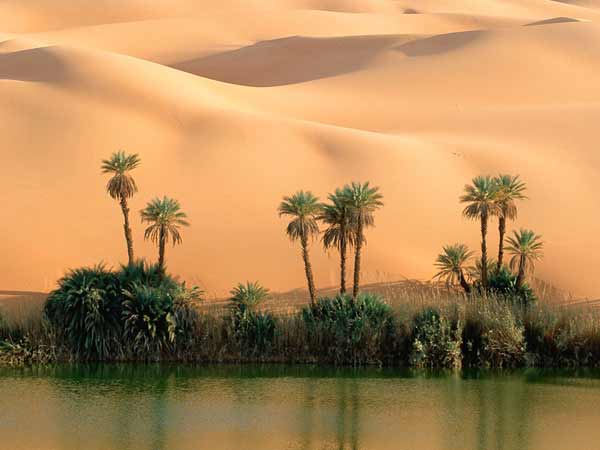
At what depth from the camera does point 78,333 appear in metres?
33.8

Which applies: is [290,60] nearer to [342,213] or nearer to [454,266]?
[454,266]

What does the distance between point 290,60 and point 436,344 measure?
53747mm

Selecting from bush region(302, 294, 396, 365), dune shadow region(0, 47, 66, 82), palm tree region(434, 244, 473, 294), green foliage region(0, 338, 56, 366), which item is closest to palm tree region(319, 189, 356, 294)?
bush region(302, 294, 396, 365)

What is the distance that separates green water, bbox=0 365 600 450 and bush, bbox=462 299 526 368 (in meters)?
1.39

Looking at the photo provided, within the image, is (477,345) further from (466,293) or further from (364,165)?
(364,165)

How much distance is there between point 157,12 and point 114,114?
6562 cm

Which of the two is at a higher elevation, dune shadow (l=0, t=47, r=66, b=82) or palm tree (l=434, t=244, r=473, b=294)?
dune shadow (l=0, t=47, r=66, b=82)

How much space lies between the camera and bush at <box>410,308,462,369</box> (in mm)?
32875

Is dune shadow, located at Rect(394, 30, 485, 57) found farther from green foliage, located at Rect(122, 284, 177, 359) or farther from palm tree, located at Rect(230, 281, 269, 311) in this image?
green foliage, located at Rect(122, 284, 177, 359)

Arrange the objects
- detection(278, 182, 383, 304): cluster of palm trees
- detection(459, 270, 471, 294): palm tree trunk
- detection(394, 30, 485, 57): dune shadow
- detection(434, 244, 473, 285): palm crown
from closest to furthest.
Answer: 1. detection(278, 182, 383, 304): cluster of palm trees
2. detection(459, 270, 471, 294): palm tree trunk
3. detection(434, 244, 473, 285): palm crown
4. detection(394, 30, 485, 57): dune shadow

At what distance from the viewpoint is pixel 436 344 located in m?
33.0

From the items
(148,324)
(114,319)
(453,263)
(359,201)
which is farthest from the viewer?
(453,263)

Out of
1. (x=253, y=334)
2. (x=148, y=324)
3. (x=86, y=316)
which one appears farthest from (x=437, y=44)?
(x=86, y=316)

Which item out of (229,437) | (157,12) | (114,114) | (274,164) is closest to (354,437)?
(229,437)
